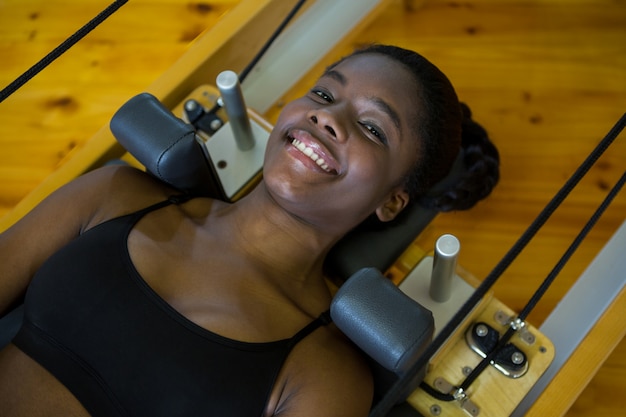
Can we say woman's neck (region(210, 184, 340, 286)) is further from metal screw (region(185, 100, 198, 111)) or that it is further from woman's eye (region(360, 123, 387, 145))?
metal screw (region(185, 100, 198, 111))

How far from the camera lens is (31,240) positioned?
46.5 inches

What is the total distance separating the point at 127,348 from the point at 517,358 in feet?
2.26

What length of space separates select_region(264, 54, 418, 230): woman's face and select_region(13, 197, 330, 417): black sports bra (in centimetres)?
23

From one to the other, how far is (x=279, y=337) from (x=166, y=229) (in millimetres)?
286

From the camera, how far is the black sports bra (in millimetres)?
1028

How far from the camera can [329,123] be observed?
3.56ft

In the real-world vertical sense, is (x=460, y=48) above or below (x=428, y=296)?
above

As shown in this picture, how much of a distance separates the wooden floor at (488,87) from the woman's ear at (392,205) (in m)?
0.49

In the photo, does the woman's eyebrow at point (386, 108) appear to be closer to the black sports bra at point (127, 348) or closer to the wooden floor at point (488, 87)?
the black sports bra at point (127, 348)

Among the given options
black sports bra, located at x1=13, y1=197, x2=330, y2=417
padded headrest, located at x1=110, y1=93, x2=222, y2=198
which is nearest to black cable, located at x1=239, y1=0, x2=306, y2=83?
padded headrest, located at x1=110, y1=93, x2=222, y2=198

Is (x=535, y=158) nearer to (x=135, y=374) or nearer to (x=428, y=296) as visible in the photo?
(x=428, y=296)

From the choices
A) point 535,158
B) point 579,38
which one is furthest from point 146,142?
point 579,38

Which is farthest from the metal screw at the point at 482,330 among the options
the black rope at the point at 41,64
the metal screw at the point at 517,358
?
the black rope at the point at 41,64

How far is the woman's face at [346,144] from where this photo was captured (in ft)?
3.58
